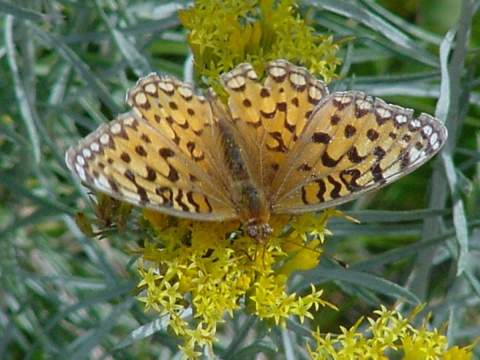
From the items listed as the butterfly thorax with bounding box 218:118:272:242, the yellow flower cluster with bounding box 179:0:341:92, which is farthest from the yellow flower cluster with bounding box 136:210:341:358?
the yellow flower cluster with bounding box 179:0:341:92

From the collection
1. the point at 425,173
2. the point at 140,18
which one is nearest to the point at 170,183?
the point at 140,18

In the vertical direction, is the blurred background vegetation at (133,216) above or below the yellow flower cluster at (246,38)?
below

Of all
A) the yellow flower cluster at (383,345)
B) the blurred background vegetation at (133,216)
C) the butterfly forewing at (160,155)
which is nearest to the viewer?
the butterfly forewing at (160,155)

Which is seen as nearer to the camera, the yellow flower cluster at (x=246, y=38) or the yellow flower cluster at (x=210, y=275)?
the yellow flower cluster at (x=210, y=275)

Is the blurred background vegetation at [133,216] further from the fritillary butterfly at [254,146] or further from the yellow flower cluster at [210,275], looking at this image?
the fritillary butterfly at [254,146]

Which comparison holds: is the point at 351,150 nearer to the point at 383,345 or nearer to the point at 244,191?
the point at 244,191

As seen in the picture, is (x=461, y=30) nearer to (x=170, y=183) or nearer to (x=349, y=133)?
(x=349, y=133)

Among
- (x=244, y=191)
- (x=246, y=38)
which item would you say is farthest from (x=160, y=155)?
(x=246, y=38)

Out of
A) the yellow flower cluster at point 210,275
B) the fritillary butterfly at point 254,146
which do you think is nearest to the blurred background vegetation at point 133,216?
the yellow flower cluster at point 210,275
